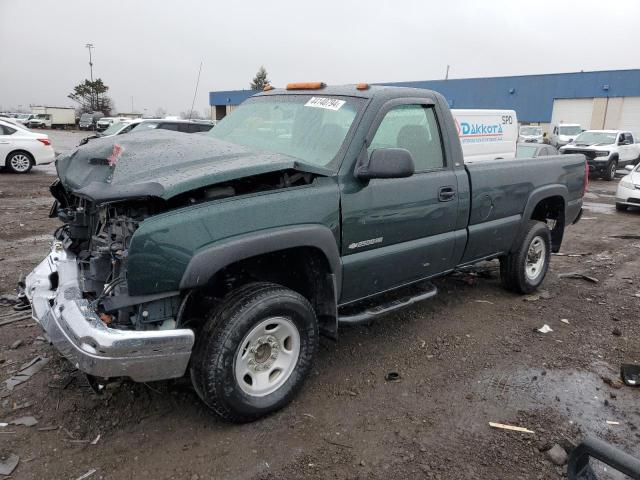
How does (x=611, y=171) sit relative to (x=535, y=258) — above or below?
below

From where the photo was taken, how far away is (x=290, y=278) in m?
3.43

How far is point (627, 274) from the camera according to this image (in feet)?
20.8

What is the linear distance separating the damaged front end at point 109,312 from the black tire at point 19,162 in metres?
12.9

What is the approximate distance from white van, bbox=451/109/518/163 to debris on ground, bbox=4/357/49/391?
393 cm

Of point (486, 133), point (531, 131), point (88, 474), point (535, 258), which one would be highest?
point (486, 133)

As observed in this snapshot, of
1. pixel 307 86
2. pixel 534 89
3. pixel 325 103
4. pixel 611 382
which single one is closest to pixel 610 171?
pixel 611 382

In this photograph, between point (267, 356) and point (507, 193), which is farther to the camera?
point (507, 193)

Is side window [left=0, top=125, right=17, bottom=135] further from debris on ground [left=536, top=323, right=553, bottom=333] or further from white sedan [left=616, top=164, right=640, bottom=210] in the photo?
white sedan [left=616, top=164, right=640, bottom=210]

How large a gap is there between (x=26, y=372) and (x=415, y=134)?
3.34 meters

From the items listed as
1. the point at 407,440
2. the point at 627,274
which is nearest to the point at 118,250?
the point at 407,440

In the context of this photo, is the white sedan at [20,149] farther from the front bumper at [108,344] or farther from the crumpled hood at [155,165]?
the front bumper at [108,344]

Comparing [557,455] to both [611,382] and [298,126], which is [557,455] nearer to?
[611,382]

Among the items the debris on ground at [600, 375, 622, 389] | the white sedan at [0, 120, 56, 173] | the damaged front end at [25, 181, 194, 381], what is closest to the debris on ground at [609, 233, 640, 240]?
the debris on ground at [600, 375, 622, 389]

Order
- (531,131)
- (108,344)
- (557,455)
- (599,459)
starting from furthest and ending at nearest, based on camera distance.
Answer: (531,131), (557,455), (108,344), (599,459)
